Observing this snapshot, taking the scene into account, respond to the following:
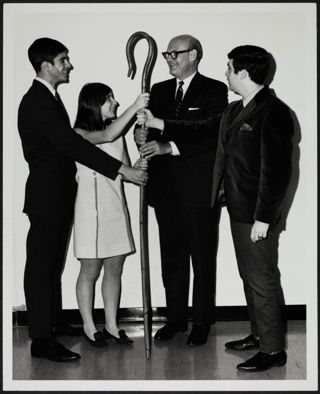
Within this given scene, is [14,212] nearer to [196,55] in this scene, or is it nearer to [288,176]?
[196,55]

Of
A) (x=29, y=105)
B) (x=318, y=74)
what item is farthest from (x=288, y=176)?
(x=29, y=105)

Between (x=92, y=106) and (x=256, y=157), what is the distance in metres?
1.13

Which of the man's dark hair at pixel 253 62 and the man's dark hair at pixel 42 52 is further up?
the man's dark hair at pixel 42 52

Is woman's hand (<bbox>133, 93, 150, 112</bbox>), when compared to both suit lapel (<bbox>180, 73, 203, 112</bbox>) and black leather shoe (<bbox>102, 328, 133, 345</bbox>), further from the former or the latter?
black leather shoe (<bbox>102, 328, 133, 345</bbox>)

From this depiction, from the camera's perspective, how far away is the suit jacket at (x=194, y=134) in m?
4.07

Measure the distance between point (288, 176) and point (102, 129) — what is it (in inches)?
49.9

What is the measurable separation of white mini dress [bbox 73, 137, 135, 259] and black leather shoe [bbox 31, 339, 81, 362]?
1.88 ft

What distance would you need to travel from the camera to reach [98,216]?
4047 millimetres

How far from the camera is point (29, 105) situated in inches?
153

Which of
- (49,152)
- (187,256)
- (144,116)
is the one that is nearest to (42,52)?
(49,152)

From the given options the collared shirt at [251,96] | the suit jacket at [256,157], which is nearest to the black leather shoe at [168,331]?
the suit jacket at [256,157]

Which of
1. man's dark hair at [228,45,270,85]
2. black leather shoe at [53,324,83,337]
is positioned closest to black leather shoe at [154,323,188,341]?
black leather shoe at [53,324,83,337]

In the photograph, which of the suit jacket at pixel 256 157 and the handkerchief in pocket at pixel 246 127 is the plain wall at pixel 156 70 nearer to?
the suit jacket at pixel 256 157

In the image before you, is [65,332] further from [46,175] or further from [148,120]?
[148,120]
